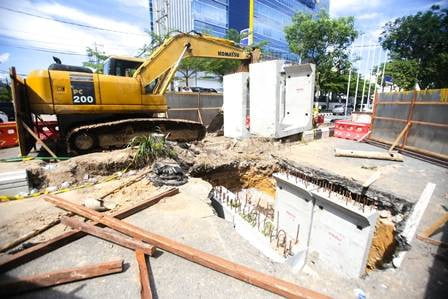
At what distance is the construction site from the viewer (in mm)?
2580

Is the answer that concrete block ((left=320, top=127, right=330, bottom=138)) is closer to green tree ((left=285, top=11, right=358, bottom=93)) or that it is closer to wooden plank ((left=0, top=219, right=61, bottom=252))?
wooden plank ((left=0, top=219, right=61, bottom=252))

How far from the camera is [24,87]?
A: 5.77 meters

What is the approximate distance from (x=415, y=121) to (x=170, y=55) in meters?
8.33

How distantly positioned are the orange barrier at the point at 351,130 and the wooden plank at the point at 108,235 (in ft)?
32.0

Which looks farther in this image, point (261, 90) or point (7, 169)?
point (261, 90)

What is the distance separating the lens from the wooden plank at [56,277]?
7.20 ft

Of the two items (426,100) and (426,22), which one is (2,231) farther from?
(426,22)

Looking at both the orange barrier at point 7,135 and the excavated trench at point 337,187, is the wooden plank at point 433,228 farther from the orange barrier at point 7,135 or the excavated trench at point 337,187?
the orange barrier at point 7,135

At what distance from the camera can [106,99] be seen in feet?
21.0

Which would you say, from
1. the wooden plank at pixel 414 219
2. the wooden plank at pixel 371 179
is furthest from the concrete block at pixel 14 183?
the wooden plank at pixel 371 179

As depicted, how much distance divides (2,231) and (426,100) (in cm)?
1061

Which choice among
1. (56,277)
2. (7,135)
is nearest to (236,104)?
(56,277)

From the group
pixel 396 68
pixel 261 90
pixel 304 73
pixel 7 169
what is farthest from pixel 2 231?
pixel 396 68

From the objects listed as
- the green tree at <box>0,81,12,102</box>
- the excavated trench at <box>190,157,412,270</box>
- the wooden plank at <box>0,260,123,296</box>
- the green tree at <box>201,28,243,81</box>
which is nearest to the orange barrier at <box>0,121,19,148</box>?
the excavated trench at <box>190,157,412,270</box>
